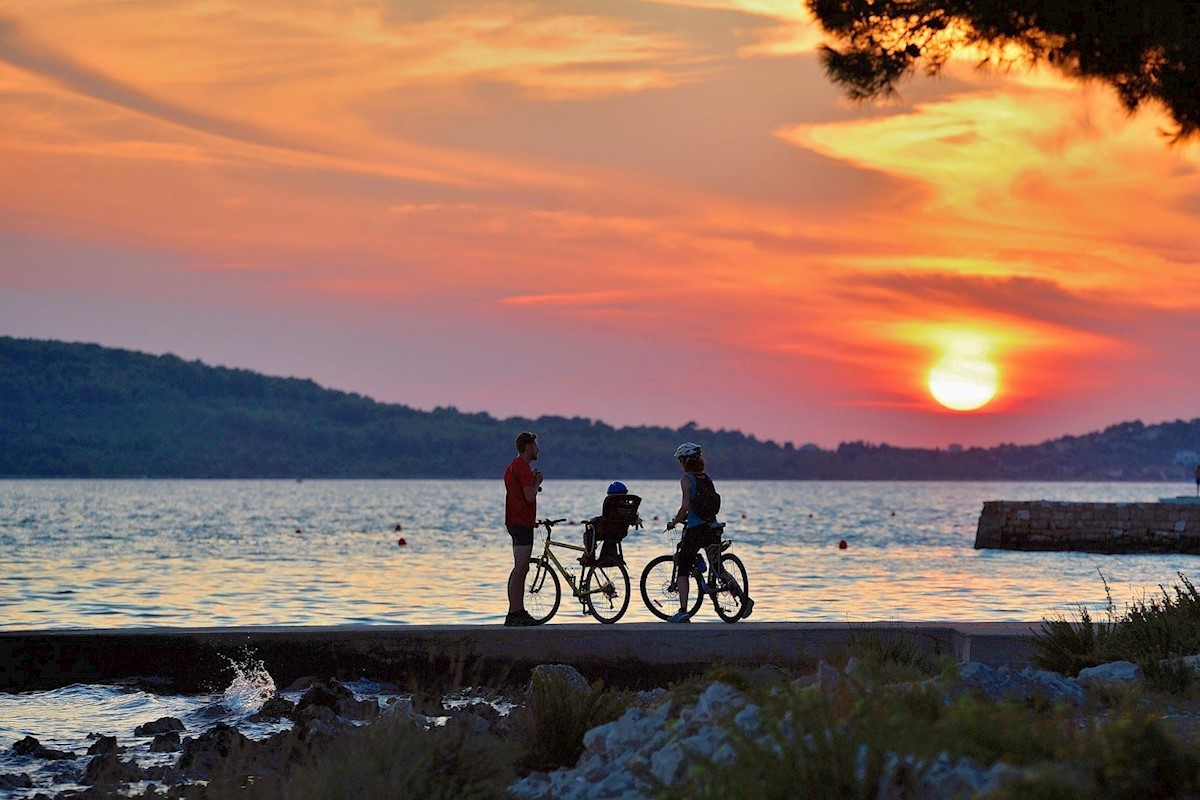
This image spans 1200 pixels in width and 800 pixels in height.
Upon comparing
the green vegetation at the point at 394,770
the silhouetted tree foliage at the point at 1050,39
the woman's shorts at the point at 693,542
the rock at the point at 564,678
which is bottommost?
the green vegetation at the point at 394,770

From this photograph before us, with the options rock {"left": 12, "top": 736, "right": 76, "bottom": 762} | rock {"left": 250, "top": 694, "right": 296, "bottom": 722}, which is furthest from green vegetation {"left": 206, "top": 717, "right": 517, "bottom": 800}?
rock {"left": 250, "top": 694, "right": 296, "bottom": 722}

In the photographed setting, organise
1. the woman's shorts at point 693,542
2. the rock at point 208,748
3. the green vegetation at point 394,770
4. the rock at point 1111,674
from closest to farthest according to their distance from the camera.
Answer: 1. the green vegetation at point 394,770
2. the rock at point 1111,674
3. the rock at point 208,748
4. the woman's shorts at point 693,542

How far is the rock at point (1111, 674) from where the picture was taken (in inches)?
383

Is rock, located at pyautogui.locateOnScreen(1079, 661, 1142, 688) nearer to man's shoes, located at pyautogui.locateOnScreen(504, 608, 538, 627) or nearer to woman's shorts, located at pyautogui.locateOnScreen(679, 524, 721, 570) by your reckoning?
woman's shorts, located at pyautogui.locateOnScreen(679, 524, 721, 570)

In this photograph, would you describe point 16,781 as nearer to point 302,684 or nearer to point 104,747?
point 104,747

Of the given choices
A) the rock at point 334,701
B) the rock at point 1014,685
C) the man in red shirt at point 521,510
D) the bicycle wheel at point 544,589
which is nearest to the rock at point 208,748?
the rock at point 334,701

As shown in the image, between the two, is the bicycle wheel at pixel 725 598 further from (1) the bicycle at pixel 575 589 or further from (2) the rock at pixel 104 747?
(2) the rock at pixel 104 747

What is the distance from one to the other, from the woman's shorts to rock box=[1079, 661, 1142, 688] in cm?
543

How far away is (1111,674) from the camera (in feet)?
34.0

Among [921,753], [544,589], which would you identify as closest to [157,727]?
[544,589]

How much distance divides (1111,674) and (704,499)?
5719 mm

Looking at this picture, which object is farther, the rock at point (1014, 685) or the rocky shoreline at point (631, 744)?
the rock at point (1014, 685)

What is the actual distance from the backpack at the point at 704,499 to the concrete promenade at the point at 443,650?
5.69 ft

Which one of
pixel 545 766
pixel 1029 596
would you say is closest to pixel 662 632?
pixel 545 766
